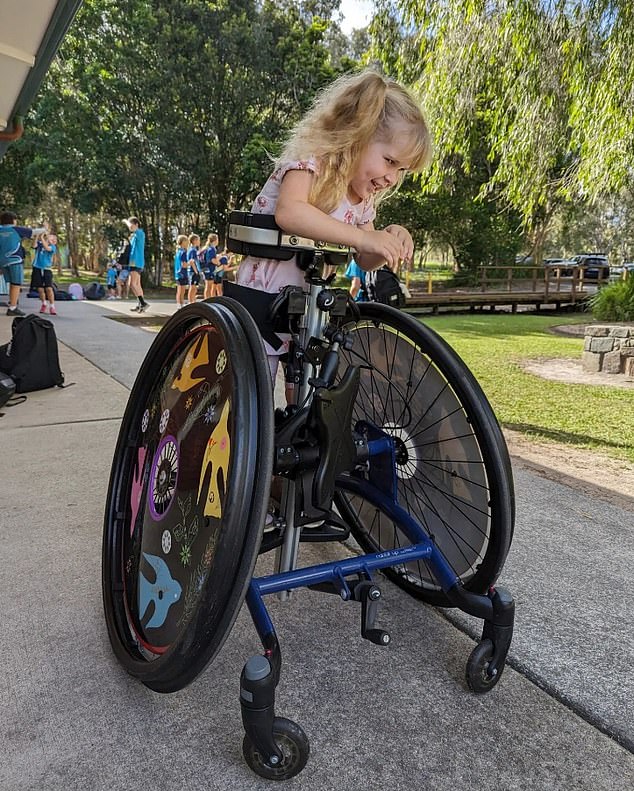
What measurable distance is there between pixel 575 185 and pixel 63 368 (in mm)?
6450

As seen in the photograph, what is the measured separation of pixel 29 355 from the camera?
17.2ft

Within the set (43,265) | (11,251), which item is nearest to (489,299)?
(43,265)

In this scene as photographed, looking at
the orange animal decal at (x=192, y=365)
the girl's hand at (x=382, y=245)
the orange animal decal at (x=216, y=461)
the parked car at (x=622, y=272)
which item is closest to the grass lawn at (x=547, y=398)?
the girl's hand at (x=382, y=245)

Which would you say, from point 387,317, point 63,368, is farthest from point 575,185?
point 387,317

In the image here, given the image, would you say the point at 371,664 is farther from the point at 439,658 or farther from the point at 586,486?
the point at 586,486

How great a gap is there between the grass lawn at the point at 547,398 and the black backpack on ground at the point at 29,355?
386cm

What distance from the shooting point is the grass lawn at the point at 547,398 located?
483cm

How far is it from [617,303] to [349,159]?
11.8 metres

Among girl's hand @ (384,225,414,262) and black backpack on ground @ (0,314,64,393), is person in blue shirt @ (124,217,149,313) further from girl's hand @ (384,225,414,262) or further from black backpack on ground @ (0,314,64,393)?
girl's hand @ (384,225,414,262)

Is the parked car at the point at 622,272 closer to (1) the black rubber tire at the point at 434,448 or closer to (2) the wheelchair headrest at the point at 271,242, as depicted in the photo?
(1) the black rubber tire at the point at 434,448

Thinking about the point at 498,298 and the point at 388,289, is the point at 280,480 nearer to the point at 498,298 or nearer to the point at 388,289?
the point at 388,289

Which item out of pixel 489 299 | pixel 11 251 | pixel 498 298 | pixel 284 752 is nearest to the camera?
pixel 284 752

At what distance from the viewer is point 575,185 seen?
26.0 ft

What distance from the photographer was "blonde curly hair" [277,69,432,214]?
173cm
